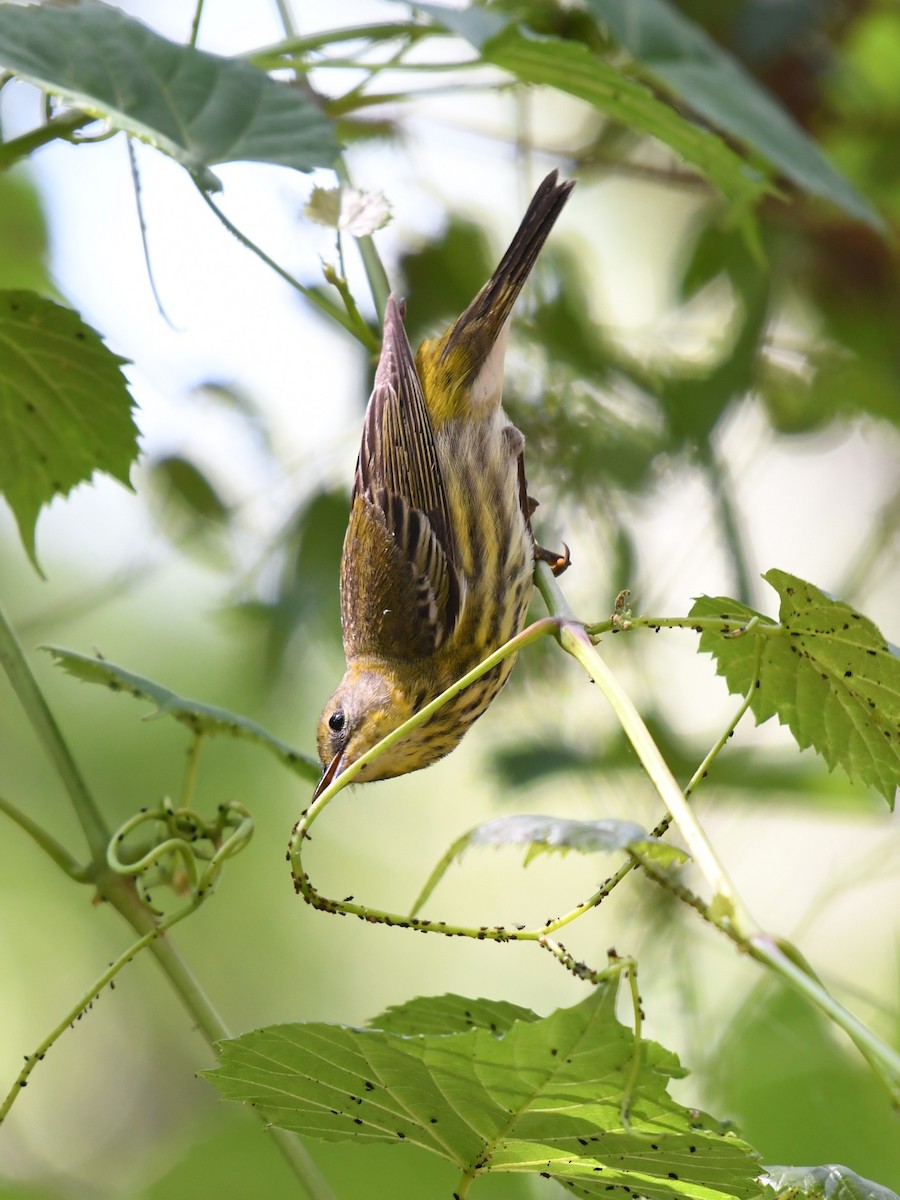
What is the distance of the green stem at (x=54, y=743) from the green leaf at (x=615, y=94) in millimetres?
1008

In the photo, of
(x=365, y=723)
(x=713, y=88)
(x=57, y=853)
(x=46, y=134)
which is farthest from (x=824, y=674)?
(x=365, y=723)

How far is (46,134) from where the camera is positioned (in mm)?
1697

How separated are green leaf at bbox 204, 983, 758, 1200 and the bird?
56.0 inches

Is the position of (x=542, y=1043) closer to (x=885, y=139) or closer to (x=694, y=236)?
(x=694, y=236)

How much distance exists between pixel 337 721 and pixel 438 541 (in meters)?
0.44

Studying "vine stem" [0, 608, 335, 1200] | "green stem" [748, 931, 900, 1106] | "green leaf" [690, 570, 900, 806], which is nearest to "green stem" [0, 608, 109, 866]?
"vine stem" [0, 608, 335, 1200]

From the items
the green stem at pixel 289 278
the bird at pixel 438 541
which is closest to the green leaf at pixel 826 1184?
the green stem at pixel 289 278

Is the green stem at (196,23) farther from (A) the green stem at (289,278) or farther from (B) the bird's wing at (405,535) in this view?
(B) the bird's wing at (405,535)

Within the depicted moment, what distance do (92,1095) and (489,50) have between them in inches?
179

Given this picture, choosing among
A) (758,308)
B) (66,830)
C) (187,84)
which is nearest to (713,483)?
(758,308)

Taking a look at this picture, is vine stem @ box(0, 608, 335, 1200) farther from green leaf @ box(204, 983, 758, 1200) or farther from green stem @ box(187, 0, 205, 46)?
green stem @ box(187, 0, 205, 46)

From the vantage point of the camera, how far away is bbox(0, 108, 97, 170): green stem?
5.55ft

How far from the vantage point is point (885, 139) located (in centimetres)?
342

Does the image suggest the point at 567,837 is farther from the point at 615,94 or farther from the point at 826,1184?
the point at 615,94
